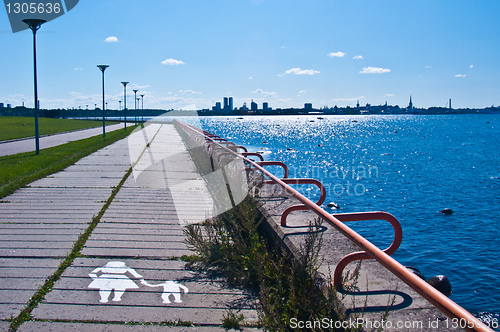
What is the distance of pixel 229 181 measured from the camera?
272 inches

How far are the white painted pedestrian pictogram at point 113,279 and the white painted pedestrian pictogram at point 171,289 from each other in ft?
0.66

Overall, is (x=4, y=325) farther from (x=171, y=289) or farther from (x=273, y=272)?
(x=273, y=272)

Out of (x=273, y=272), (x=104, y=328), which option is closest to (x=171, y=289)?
(x=104, y=328)

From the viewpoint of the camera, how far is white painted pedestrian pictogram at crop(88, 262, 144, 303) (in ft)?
12.9

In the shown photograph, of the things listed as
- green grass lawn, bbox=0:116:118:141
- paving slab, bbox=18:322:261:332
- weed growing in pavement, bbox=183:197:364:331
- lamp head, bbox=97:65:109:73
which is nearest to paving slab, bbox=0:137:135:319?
paving slab, bbox=18:322:261:332

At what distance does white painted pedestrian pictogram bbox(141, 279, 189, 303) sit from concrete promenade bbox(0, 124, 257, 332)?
0.04 ft

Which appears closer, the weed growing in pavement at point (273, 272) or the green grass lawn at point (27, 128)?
the weed growing in pavement at point (273, 272)

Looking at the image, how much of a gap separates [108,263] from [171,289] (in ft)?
3.43

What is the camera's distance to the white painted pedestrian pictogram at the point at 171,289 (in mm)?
3878

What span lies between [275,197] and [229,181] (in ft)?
3.86

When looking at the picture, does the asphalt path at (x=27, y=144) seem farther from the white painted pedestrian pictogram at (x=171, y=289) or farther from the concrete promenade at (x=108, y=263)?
the white painted pedestrian pictogram at (x=171, y=289)

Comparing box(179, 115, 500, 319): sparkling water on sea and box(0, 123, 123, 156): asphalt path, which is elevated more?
box(0, 123, 123, 156): asphalt path

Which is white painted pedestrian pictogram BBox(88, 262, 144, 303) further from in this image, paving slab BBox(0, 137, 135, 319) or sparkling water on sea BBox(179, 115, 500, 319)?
sparkling water on sea BBox(179, 115, 500, 319)

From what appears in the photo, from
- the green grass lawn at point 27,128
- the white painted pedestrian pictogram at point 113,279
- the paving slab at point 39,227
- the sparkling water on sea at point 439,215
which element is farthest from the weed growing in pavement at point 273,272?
the green grass lawn at point 27,128
